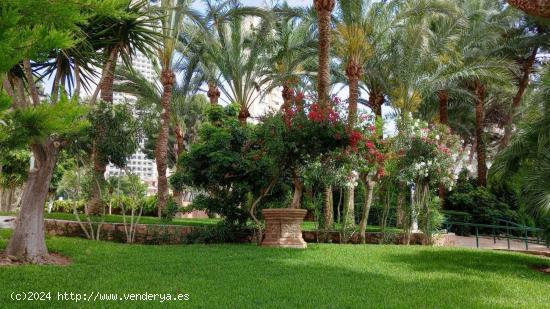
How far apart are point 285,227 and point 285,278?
168 inches

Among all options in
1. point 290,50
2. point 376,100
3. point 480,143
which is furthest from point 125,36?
point 480,143

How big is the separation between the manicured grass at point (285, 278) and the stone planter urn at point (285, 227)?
70 cm

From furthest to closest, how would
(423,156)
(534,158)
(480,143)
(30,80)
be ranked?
(480,143) < (423,156) < (534,158) < (30,80)

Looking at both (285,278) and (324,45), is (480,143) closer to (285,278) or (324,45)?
(324,45)

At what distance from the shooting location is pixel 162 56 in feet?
62.9

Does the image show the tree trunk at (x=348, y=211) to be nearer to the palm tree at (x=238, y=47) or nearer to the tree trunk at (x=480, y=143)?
the palm tree at (x=238, y=47)

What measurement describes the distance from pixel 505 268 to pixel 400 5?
10397 mm

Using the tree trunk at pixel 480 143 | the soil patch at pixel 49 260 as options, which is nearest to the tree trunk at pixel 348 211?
the soil patch at pixel 49 260

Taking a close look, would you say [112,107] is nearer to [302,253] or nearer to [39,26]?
[302,253]

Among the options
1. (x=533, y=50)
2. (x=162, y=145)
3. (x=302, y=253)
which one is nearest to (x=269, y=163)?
(x=302, y=253)

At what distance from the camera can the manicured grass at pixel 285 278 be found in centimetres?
581

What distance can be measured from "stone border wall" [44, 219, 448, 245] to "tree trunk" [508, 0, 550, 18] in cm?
849

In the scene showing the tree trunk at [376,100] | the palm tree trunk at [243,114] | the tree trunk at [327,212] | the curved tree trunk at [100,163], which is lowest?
the tree trunk at [327,212]

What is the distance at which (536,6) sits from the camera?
21.8ft
